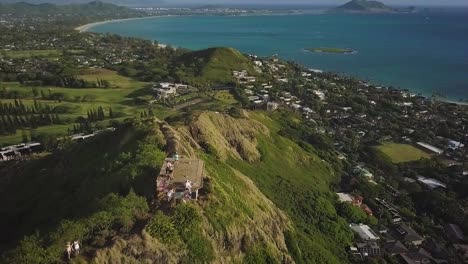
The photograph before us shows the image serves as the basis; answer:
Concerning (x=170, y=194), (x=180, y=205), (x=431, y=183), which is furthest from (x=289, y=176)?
(x=180, y=205)

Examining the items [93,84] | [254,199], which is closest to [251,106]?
[93,84]

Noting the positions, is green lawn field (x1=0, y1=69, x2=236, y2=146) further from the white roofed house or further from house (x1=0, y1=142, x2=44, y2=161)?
house (x1=0, y1=142, x2=44, y2=161)

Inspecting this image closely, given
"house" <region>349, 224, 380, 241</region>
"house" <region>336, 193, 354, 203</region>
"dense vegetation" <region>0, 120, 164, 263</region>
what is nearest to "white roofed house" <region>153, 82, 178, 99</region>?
"dense vegetation" <region>0, 120, 164, 263</region>

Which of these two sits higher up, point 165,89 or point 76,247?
point 76,247

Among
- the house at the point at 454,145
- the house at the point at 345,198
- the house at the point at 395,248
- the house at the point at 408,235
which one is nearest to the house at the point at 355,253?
the house at the point at 395,248

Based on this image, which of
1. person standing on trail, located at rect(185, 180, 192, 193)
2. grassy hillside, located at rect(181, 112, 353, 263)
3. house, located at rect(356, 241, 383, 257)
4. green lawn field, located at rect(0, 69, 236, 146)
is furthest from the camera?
green lawn field, located at rect(0, 69, 236, 146)

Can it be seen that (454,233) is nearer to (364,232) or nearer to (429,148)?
(364,232)
